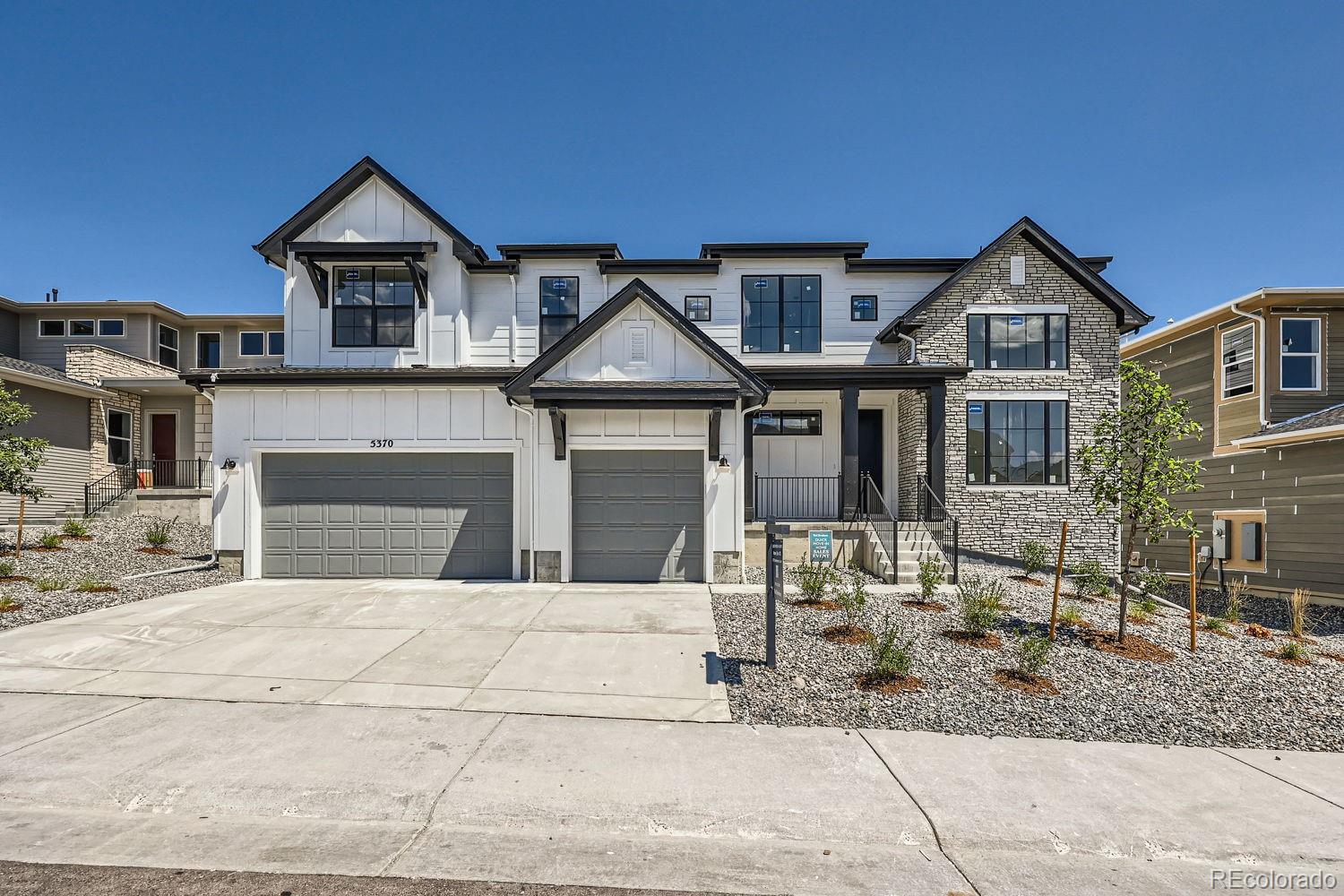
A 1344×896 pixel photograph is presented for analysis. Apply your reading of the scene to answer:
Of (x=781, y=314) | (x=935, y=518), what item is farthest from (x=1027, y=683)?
(x=781, y=314)

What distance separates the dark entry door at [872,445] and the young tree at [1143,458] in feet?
27.8

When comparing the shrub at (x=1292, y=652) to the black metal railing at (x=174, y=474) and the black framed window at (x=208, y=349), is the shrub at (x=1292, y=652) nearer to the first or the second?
the black metal railing at (x=174, y=474)

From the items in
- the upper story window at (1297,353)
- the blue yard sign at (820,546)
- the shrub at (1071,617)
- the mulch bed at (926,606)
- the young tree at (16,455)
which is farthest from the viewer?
the upper story window at (1297,353)

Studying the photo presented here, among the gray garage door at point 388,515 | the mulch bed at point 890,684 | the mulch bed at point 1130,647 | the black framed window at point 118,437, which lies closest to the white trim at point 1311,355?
the mulch bed at point 1130,647

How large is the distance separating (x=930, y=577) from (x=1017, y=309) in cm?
867

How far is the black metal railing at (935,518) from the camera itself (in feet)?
43.8

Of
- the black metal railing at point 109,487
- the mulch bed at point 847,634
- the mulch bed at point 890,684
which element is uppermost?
the black metal railing at point 109,487

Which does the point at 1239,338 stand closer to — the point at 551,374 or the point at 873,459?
the point at 873,459

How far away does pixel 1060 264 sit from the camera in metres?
15.4

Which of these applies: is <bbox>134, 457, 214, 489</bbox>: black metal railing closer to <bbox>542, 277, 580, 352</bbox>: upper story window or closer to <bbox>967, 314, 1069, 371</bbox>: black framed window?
<bbox>542, 277, 580, 352</bbox>: upper story window

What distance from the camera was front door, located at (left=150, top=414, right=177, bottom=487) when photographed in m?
21.3

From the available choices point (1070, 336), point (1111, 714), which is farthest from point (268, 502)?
point (1070, 336)

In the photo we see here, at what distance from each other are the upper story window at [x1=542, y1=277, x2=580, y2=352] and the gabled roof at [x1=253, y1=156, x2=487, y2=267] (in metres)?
2.09

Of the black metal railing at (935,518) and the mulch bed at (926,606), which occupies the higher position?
the black metal railing at (935,518)
